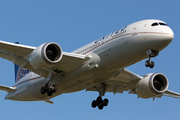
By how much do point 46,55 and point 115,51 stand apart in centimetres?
537

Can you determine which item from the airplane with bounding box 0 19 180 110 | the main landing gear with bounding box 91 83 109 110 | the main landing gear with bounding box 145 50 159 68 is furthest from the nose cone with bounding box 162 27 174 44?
the main landing gear with bounding box 91 83 109 110

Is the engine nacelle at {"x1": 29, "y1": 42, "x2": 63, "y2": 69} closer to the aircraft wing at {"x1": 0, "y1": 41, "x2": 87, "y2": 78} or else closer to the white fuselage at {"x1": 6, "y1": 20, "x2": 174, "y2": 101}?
the aircraft wing at {"x1": 0, "y1": 41, "x2": 87, "y2": 78}

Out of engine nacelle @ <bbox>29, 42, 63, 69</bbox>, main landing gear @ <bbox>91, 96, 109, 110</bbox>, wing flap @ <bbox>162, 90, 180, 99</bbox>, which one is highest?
engine nacelle @ <bbox>29, 42, 63, 69</bbox>

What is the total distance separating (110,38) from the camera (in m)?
24.2

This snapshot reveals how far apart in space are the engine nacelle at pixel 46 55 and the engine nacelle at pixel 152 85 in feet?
33.7

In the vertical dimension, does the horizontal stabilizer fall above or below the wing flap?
above

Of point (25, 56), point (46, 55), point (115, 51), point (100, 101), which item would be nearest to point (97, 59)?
point (115, 51)

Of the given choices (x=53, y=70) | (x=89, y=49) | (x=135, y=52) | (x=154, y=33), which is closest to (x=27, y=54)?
(x=53, y=70)

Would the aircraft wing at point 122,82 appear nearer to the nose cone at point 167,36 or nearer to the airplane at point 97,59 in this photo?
the airplane at point 97,59

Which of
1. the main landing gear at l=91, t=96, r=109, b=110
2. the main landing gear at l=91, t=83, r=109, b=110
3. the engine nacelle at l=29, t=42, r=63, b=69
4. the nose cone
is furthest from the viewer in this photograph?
the main landing gear at l=91, t=96, r=109, b=110

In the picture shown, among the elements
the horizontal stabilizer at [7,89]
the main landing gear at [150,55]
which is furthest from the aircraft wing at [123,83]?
the horizontal stabilizer at [7,89]

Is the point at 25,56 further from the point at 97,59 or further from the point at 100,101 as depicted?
the point at 100,101

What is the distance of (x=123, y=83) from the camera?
30016 mm

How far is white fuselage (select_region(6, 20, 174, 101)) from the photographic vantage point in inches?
873
